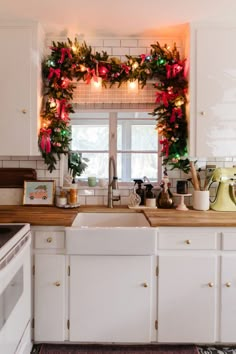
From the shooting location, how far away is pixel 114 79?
2.52 metres

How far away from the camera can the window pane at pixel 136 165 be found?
2.74m

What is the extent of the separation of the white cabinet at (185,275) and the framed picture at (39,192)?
3.51 ft

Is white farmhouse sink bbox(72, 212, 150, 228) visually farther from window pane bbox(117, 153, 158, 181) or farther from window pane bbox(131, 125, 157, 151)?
window pane bbox(131, 125, 157, 151)

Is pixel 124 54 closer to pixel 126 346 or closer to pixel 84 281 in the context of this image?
pixel 84 281

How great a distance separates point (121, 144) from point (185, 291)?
4.49ft

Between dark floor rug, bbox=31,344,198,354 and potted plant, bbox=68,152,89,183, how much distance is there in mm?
1342

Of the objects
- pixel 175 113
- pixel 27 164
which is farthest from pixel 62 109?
pixel 175 113

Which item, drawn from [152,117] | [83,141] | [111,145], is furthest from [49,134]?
[152,117]

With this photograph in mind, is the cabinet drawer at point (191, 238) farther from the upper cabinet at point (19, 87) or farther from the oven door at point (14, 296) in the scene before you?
the upper cabinet at point (19, 87)

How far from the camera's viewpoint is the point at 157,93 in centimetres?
251

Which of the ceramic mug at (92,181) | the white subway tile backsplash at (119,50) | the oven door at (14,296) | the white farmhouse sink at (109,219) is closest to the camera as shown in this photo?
the oven door at (14,296)

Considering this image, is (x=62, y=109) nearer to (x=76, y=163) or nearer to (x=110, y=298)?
(x=76, y=163)

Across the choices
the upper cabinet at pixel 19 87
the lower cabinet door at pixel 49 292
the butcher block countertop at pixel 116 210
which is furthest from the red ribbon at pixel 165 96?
the lower cabinet door at pixel 49 292

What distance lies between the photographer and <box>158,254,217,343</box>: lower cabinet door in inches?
77.0
